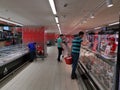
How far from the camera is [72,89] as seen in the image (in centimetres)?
459

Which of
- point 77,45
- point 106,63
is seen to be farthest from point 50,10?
point 106,63

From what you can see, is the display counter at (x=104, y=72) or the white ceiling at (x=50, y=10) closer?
the display counter at (x=104, y=72)

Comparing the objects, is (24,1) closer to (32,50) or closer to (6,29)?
(32,50)

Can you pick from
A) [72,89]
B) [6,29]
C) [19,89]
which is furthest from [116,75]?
[6,29]

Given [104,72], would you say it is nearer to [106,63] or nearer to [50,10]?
[106,63]

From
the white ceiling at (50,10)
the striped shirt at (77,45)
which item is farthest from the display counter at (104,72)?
the white ceiling at (50,10)

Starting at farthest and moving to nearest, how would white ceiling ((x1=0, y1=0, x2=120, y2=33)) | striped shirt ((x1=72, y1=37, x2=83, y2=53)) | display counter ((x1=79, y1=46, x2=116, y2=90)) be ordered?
striped shirt ((x1=72, y1=37, x2=83, y2=53)) → white ceiling ((x1=0, y1=0, x2=120, y2=33)) → display counter ((x1=79, y1=46, x2=116, y2=90))

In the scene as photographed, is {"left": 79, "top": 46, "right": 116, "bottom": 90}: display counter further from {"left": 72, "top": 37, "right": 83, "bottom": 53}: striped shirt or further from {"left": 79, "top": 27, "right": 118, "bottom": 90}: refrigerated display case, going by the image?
{"left": 72, "top": 37, "right": 83, "bottom": 53}: striped shirt

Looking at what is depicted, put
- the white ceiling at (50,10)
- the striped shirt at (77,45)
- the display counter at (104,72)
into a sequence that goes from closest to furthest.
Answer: the display counter at (104,72) → the white ceiling at (50,10) → the striped shirt at (77,45)

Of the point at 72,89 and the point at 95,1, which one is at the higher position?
the point at 95,1

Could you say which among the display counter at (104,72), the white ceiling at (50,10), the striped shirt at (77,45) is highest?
the white ceiling at (50,10)

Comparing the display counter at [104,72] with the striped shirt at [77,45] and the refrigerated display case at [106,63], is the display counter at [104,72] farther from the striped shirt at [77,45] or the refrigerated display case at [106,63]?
the striped shirt at [77,45]

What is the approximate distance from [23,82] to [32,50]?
4539 mm

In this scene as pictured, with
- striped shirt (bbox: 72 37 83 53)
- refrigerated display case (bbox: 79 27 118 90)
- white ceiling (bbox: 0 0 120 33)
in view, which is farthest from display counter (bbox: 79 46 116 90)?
white ceiling (bbox: 0 0 120 33)
